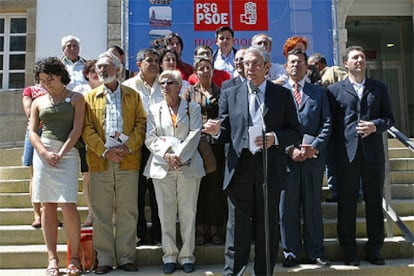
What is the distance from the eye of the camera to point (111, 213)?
4375 mm

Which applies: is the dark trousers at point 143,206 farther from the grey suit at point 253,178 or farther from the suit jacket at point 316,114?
the suit jacket at point 316,114

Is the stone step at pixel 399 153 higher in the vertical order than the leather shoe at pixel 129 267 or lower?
higher

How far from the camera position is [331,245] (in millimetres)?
4711

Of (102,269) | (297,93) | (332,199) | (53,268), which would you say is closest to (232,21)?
(297,93)

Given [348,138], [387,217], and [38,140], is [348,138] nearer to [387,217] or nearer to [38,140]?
[387,217]

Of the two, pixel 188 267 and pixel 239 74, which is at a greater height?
pixel 239 74

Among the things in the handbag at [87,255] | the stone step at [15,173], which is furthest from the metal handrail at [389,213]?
the stone step at [15,173]

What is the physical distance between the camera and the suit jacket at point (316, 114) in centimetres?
454

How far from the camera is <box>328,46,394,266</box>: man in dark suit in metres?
4.48

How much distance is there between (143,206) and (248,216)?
1.32 m

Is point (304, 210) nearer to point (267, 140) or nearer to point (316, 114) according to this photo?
point (316, 114)

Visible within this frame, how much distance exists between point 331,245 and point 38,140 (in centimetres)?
292

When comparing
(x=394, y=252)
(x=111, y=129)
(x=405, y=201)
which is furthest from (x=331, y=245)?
(x=111, y=129)

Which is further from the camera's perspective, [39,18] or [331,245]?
[39,18]
